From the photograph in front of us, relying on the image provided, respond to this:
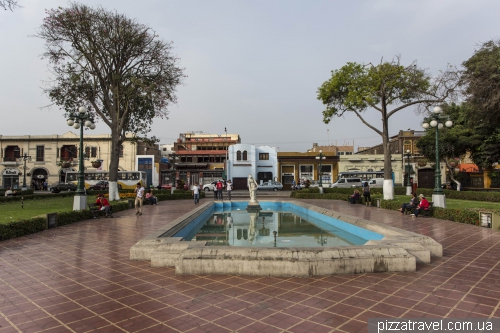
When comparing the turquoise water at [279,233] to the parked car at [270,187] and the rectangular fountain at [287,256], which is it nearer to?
the rectangular fountain at [287,256]

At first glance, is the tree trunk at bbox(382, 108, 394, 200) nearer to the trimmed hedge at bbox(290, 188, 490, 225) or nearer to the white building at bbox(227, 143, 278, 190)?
the trimmed hedge at bbox(290, 188, 490, 225)

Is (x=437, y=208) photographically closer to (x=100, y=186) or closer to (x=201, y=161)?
(x=100, y=186)

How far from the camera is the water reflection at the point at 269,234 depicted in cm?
891

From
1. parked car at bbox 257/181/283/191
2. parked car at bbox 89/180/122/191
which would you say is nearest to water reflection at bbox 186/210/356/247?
parked car at bbox 257/181/283/191

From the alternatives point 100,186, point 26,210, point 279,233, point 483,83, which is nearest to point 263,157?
point 100,186

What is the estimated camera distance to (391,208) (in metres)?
16.9

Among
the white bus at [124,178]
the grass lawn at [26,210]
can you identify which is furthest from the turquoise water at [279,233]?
the white bus at [124,178]

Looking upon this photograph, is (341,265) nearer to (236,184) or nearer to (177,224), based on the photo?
(177,224)

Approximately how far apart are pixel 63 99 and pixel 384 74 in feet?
65.2

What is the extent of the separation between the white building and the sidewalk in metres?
39.2

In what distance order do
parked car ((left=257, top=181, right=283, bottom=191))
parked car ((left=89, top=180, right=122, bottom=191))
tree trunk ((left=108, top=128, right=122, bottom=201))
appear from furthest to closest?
parked car ((left=257, top=181, right=283, bottom=191)) → parked car ((left=89, top=180, right=122, bottom=191)) → tree trunk ((left=108, top=128, right=122, bottom=201))

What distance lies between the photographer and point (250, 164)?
45.9 m

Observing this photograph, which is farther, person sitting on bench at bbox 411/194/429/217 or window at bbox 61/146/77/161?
window at bbox 61/146/77/161

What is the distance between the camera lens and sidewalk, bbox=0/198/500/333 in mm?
3613
